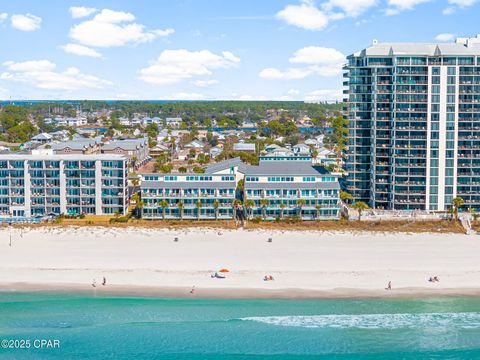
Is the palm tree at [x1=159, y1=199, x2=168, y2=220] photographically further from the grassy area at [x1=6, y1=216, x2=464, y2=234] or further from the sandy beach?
the sandy beach

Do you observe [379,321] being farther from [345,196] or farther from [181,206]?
[345,196]

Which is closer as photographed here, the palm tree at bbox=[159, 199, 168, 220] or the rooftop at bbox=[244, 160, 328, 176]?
the palm tree at bbox=[159, 199, 168, 220]

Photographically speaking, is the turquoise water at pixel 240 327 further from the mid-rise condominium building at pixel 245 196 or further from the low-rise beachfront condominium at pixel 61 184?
the low-rise beachfront condominium at pixel 61 184

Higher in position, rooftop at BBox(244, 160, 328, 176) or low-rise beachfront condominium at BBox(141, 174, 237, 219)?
rooftop at BBox(244, 160, 328, 176)

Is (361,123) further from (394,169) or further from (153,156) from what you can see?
(153,156)

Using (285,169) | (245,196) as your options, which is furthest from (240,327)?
(285,169)

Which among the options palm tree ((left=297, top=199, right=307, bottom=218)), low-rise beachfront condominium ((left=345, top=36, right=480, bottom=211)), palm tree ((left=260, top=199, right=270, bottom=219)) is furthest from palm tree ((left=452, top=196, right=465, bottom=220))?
palm tree ((left=260, top=199, right=270, bottom=219))
